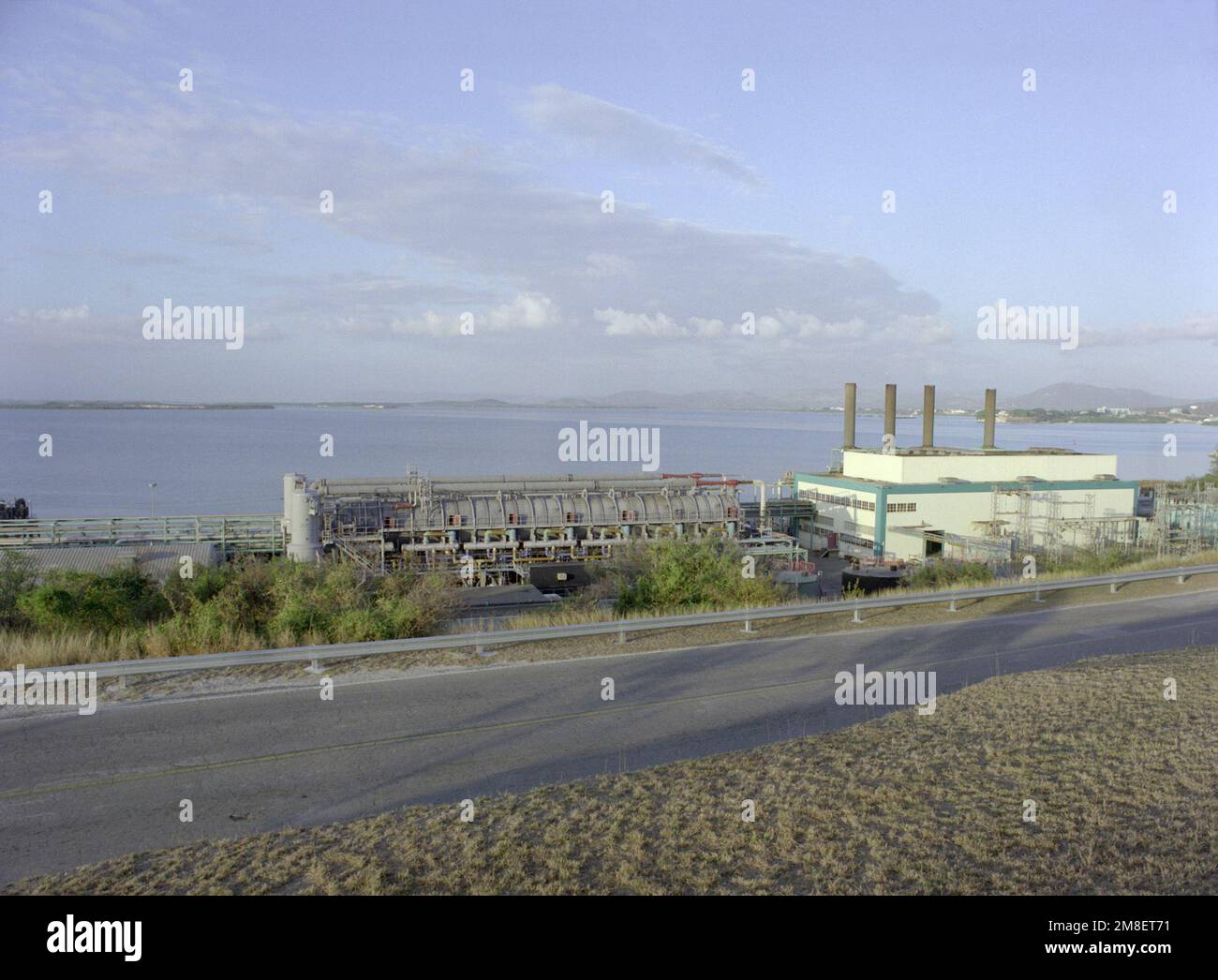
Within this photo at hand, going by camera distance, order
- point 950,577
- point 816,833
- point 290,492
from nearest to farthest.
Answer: point 816,833
point 950,577
point 290,492

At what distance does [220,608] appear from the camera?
14.5 meters

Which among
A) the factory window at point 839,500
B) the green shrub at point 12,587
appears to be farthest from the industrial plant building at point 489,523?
the green shrub at point 12,587

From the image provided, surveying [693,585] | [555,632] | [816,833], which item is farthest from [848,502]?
[816,833]

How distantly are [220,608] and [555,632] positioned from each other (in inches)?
226

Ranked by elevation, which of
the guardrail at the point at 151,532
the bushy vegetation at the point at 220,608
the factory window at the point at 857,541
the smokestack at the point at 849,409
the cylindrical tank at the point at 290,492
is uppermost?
the smokestack at the point at 849,409

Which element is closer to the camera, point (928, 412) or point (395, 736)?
point (395, 736)

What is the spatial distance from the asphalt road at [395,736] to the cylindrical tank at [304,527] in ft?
67.0

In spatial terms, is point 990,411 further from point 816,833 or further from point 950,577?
point 816,833

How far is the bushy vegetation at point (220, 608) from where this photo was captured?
526 inches

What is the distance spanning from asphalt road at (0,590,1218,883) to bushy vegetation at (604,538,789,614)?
308 centimetres

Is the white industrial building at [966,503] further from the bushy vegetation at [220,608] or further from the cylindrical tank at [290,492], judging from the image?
the bushy vegetation at [220,608]

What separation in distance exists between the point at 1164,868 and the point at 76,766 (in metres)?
9.45

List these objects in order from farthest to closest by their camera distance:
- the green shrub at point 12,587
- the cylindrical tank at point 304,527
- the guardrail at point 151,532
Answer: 1. the guardrail at point 151,532
2. the cylindrical tank at point 304,527
3. the green shrub at point 12,587

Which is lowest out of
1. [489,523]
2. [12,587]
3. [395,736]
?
[395,736]
